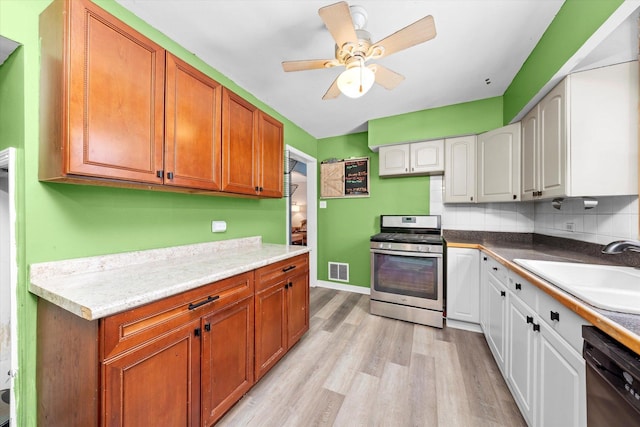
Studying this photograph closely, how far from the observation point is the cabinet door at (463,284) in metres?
2.31

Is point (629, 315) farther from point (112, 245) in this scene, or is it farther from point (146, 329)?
point (112, 245)

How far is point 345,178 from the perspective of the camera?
3.61 m

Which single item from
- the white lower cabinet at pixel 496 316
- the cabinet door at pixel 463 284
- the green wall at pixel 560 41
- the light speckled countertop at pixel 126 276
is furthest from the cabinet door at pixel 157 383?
the green wall at pixel 560 41

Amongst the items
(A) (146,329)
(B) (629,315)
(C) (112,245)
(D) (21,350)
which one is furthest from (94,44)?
(B) (629,315)

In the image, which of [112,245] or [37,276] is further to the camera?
[112,245]

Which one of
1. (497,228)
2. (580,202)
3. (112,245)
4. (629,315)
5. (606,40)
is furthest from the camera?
(497,228)

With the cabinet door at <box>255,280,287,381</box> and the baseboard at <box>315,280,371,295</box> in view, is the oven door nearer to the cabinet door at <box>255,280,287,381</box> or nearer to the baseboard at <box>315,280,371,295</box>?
the baseboard at <box>315,280,371,295</box>

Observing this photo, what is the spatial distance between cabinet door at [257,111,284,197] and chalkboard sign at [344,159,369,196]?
151cm

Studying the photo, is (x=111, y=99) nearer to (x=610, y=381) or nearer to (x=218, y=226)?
(x=218, y=226)

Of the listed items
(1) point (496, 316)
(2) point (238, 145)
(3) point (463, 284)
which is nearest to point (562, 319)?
(1) point (496, 316)

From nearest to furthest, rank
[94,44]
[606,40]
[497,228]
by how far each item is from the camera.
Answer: [94,44] → [606,40] → [497,228]

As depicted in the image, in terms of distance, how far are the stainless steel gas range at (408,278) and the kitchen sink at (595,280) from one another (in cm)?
100

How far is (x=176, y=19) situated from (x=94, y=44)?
70 centimetres

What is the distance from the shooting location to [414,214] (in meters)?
3.11
